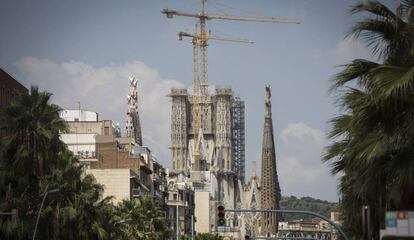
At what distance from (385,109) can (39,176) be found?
150 feet

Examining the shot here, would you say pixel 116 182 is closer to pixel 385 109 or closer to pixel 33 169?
pixel 33 169

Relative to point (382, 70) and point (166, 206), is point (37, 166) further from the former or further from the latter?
point (166, 206)

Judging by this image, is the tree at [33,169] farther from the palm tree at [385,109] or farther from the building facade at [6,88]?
the palm tree at [385,109]

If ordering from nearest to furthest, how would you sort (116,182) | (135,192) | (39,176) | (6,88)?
(39,176) < (6,88) < (116,182) < (135,192)

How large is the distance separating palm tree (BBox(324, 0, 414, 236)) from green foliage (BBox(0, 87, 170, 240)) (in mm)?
39004

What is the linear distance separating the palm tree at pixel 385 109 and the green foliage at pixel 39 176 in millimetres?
39004

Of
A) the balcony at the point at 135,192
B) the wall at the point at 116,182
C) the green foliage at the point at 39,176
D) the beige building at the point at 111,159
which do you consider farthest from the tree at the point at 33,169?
the balcony at the point at 135,192

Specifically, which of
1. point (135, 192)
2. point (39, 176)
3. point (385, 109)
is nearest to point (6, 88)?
point (39, 176)

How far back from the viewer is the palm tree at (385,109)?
29.5m

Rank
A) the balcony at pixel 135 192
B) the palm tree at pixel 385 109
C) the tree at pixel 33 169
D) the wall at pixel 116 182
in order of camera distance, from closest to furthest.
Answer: the palm tree at pixel 385 109 < the tree at pixel 33 169 < the wall at pixel 116 182 < the balcony at pixel 135 192

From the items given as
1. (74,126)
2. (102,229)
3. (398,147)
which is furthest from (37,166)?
(74,126)

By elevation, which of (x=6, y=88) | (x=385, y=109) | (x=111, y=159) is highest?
(x=6, y=88)

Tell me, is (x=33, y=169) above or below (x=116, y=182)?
below

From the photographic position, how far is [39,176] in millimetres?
72938
